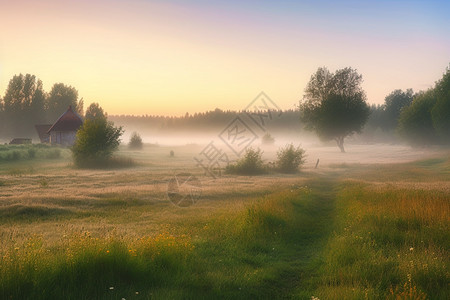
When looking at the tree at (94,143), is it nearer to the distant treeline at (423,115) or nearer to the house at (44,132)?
the house at (44,132)

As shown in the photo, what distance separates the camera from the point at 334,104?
6700cm

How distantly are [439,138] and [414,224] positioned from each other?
8335cm

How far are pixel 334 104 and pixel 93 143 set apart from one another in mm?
47272

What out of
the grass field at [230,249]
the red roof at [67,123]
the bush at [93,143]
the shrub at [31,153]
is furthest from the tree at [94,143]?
the red roof at [67,123]

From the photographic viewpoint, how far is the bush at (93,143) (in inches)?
1761

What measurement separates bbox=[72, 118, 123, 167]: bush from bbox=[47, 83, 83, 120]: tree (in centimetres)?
7004

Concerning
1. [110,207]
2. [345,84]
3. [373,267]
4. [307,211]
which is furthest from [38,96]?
[373,267]

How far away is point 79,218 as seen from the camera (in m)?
16.4

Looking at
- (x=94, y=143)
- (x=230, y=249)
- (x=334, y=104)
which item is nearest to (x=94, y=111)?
(x=94, y=143)

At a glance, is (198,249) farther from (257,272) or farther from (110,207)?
(110,207)

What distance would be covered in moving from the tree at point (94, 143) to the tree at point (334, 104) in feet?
138

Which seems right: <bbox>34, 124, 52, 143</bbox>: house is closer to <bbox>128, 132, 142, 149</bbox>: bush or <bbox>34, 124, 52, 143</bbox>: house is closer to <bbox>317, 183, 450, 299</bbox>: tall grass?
<bbox>128, 132, 142, 149</bbox>: bush

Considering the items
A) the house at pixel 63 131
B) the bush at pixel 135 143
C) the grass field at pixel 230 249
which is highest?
the house at pixel 63 131

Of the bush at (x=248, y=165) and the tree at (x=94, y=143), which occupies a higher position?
the tree at (x=94, y=143)
